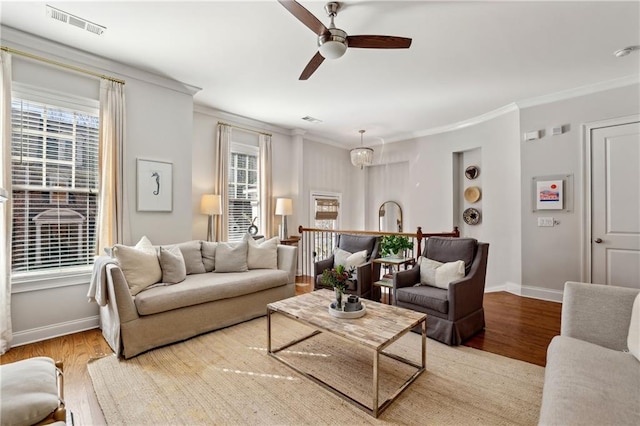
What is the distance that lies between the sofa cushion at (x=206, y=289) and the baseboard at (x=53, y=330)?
3.35 ft

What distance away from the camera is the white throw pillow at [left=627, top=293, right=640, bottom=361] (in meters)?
1.64

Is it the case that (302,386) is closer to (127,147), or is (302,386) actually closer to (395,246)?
(395,246)

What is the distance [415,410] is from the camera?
194cm

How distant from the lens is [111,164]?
11.2 feet

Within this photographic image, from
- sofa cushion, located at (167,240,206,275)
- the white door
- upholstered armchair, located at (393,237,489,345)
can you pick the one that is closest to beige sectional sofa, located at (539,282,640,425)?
upholstered armchair, located at (393,237,489,345)

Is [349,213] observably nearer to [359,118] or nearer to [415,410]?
[359,118]

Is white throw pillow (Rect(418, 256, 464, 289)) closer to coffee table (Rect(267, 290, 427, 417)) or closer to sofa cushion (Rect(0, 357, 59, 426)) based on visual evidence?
coffee table (Rect(267, 290, 427, 417))

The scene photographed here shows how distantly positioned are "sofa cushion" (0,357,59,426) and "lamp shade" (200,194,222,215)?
313 cm

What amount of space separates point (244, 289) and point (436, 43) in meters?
3.28

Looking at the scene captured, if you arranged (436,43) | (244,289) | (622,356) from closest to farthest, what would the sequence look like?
1. (622,356)
2. (436,43)
3. (244,289)

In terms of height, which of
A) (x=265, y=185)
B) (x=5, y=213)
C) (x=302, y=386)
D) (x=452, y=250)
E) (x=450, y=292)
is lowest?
(x=302, y=386)

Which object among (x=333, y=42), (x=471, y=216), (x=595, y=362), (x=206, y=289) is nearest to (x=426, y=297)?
(x=595, y=362)

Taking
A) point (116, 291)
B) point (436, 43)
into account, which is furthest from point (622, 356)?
point (116, 291)

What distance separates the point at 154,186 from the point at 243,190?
176 centimetres
